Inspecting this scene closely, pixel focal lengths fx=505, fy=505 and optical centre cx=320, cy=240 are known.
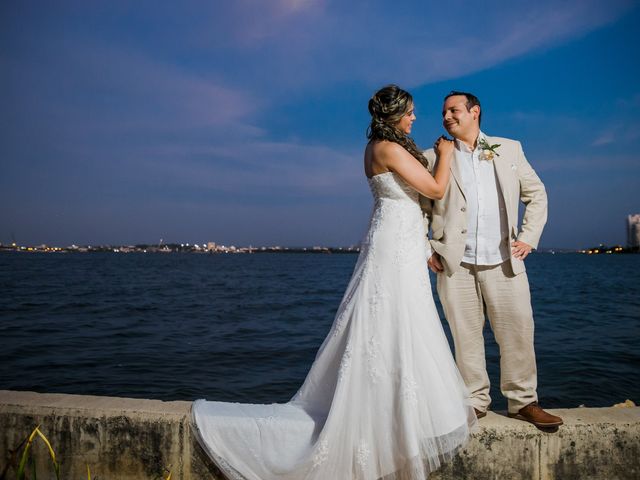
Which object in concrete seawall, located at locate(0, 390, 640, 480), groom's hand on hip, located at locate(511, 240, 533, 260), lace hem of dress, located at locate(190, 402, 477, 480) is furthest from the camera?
groom's hand on hip, located at locate(511, 240, 533, 260)

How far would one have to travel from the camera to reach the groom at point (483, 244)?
3600 mm

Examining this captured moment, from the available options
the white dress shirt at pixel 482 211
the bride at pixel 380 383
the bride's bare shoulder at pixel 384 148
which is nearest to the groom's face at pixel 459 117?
the white dress shirt at pixel 482 211

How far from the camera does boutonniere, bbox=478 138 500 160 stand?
12.0ft

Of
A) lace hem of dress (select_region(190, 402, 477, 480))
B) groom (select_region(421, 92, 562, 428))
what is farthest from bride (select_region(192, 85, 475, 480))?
groom (select_region(421, 92, 562, 428))

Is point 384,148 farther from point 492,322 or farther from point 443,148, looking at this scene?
point 492,322

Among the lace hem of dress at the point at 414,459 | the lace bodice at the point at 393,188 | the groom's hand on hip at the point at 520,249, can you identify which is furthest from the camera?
the groom's hand on hip at the point at 520,249

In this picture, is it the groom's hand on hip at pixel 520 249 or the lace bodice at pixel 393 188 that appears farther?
the groom's hand on hip at pixel 520 249

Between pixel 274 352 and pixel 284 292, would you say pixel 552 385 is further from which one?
pixel 284 292

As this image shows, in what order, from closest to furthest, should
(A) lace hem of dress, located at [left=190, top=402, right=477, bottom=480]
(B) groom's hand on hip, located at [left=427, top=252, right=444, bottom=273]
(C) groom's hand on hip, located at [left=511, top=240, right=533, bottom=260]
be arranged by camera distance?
(A) lace hem of dress, located at [left=190, top=402, right=477, bottom=480] → (C) groom's hand on hip, located at [left=511, top=240, right=533, bottom=260] → (B) groom's hand on hip, located at [left=427, top=252, right=444, bottom=273]

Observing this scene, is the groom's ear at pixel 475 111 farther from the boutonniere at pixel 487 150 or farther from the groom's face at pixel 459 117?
the boutonniere at pixel 487 150

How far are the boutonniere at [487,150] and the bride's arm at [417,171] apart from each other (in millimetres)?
415

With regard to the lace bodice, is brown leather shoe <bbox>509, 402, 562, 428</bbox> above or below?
below

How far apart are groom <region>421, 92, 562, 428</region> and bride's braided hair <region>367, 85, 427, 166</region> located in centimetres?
32

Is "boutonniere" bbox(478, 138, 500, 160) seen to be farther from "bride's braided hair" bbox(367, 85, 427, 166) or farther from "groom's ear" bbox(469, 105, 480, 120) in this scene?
"bride's braided hair" bbox(367, 85, 427, 166)
